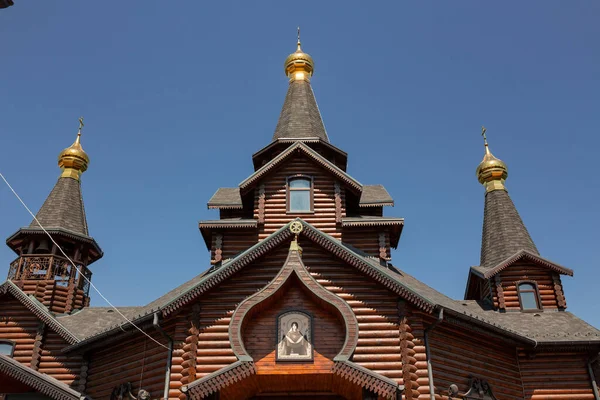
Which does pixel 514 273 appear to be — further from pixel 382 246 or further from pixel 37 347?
pixel 37 347

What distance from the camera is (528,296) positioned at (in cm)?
2086

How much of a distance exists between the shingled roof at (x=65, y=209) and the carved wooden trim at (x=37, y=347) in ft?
14.8

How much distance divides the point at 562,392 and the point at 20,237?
64.3 feet

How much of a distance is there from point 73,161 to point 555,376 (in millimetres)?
20948

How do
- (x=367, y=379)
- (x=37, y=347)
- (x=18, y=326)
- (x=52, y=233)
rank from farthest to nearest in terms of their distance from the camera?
(x=52, y=233) < (x=18, y=326) < (x=37, y=347) < (x=367, y=379)

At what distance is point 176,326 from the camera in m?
15.5

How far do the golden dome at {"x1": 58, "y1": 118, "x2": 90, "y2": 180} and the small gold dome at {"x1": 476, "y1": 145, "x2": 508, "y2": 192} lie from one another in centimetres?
1778

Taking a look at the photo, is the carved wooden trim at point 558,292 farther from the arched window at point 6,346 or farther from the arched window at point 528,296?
the arched window at point 6,346

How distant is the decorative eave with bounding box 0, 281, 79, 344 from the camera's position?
1855 cm

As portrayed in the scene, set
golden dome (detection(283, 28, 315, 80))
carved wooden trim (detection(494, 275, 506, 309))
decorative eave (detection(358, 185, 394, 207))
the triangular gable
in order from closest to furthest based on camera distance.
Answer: the triangular gable, carved wooden trim (detection(494, 275, 506, 309)), decorative eave (detection(358, 185, 394, 207)), golden dome (detection(283, 28, 315, 80))

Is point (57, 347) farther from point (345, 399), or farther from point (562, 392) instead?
point (562, 392)

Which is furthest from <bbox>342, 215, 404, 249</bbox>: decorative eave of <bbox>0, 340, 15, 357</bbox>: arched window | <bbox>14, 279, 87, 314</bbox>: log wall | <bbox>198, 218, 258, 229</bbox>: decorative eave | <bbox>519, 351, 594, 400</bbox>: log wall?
<bbox>0, 340, 15, 357</bbox>: arched window

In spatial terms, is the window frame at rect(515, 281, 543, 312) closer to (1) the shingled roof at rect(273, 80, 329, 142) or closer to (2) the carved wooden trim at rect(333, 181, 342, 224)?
(2) the carved wooden trim at rect(333, 181, 342, 224)

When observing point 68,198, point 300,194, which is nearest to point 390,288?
point 300,194
